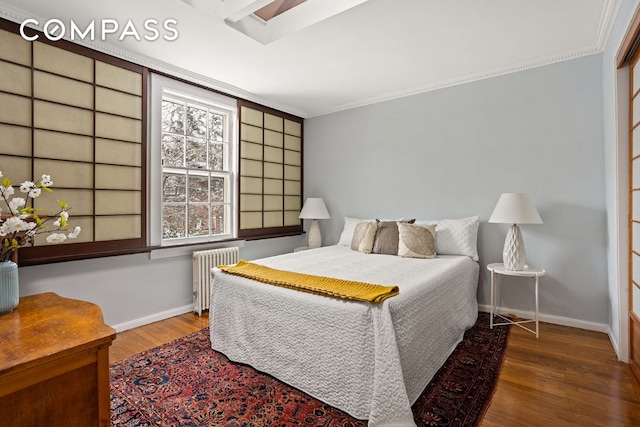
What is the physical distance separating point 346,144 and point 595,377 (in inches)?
133

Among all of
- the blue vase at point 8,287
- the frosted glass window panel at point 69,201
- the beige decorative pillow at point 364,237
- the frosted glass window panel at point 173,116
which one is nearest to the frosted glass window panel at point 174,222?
the frosted glass window panel at point 69,201

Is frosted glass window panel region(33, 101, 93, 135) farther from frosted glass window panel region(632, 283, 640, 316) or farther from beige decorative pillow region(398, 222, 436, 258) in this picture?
frosted glass window panel region(632, 283, 640, 316)

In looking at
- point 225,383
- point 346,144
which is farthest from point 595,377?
point 346,144

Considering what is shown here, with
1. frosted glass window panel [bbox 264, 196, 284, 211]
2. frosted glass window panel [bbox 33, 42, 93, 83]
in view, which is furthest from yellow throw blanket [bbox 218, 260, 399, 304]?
frosted glass window panel [bbox 33, 42, 93, 83]

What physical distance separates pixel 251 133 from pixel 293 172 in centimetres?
93

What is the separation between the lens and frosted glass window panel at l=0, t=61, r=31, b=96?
2.26 meters

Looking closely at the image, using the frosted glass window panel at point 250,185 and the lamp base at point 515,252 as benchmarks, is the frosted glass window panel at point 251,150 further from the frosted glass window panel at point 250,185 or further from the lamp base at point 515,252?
the lamp base at point 515,252

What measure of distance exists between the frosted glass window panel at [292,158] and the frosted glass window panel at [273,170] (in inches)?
7.1

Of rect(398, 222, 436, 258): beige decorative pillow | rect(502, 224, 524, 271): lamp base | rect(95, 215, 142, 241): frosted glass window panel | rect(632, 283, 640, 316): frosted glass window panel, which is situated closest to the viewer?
rect(632, 283, 640, 316): frosted glass window panel

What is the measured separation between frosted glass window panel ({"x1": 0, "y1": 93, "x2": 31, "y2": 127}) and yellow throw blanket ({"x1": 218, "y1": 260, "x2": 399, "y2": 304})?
176cm

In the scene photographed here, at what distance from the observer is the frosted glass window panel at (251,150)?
401 cm

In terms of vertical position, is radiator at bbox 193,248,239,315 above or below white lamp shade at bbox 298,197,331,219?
below

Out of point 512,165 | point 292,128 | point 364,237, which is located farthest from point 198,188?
point 512,165

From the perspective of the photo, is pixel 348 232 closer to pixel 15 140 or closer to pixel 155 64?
pixel 155 64
